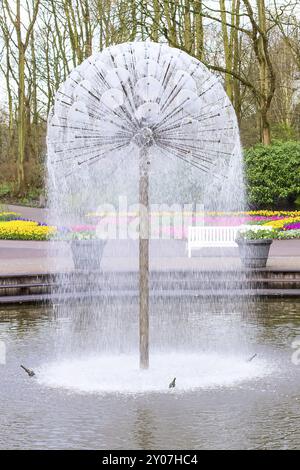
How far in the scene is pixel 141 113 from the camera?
25.0 feet

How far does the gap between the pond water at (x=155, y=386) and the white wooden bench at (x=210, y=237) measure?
28.1 ft

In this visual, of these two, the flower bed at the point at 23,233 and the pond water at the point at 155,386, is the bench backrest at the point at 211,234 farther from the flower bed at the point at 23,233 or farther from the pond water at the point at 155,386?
the pond water at the point at 155,386

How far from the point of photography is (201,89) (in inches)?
310

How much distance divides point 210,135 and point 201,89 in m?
0.41

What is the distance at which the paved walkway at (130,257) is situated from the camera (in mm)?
16594

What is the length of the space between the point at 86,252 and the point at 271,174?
17773 millimetres

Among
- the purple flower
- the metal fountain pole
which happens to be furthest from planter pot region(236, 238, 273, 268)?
the purple flower

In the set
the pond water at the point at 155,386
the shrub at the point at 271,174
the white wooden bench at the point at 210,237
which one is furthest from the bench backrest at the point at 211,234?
the shrub at the point at 271,174

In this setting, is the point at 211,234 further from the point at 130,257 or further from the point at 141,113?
the point at 141,113

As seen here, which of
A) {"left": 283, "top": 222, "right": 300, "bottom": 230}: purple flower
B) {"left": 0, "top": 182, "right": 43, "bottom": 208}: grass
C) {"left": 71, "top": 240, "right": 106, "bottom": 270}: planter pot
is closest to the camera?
{"left": 71, "top": 240, "right": 106, "bottom": 270}: planter pot

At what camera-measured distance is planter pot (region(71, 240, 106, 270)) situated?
15.4m

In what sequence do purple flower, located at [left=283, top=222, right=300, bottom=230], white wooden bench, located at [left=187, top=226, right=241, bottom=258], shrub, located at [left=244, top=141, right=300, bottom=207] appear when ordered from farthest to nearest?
shrub, located at [left=244, top=141, right=300, bottom=207] → purple flower, located at [left=283, top=222, right=300, bottom=230] → white wooden bench, located at [left=187, top=226, right=241, bottom=258]

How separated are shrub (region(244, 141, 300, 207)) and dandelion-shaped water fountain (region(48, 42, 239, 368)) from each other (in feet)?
80.4

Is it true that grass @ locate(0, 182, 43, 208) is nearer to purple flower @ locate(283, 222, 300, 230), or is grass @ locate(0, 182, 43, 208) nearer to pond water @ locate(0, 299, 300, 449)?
purple flower @ locate(283, 222, 300, 230)
